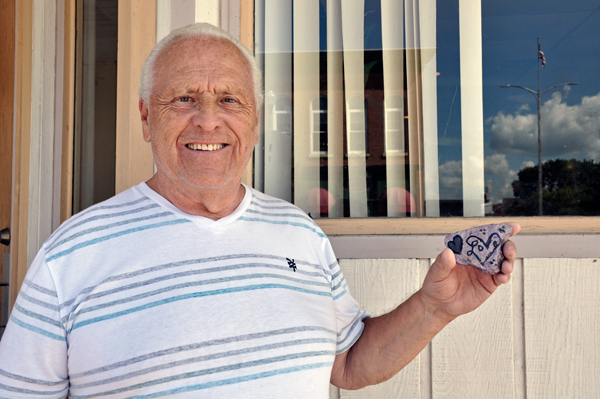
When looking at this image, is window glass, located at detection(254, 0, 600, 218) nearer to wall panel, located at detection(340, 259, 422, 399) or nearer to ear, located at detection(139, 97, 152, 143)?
wall panel, located at detection(340, 259, 422, 399)

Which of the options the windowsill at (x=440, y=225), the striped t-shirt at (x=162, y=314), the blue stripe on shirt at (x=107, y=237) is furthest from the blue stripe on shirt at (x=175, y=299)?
the windowsill at (x=440, y=225)

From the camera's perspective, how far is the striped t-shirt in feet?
3.17

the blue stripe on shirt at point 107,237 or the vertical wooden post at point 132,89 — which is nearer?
the blue stripe on shirt at point 107,237

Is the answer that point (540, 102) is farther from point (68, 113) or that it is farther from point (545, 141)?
point (68, 113)

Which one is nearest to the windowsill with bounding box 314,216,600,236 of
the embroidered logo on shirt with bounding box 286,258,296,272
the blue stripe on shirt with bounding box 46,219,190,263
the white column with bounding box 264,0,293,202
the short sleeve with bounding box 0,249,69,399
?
the white column with bounding box 264,0,293,202

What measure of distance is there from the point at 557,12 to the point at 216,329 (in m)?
1.79

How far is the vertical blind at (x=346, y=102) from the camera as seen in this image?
182 centimetres

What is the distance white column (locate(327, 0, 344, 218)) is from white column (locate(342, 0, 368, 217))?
25 mm

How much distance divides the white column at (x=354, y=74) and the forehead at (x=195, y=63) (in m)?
0.78

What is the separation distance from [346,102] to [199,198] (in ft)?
3.12

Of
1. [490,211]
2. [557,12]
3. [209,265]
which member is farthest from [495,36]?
[209,265]

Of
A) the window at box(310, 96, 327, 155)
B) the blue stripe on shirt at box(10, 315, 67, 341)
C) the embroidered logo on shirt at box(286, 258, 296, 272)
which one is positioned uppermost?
the window at box(310, 96, 327, 155)

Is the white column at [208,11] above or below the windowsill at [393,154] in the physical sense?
above

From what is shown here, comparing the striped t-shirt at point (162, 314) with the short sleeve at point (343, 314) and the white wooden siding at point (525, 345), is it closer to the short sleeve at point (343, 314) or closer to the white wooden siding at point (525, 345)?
the short sleeve at point (343, 314)
